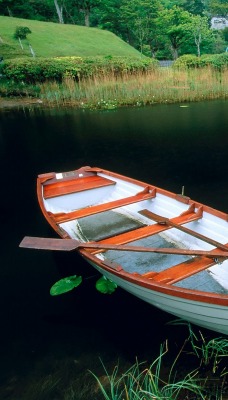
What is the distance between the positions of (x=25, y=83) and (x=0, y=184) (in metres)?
13.5

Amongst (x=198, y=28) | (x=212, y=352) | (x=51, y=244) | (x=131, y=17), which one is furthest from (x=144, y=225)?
(x=131, y=17)

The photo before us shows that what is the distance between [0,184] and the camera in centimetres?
865

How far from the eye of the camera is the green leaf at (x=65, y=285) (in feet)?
13.9

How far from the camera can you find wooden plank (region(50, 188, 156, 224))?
188 inches

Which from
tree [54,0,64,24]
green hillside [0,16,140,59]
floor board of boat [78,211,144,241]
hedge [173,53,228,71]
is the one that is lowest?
floor board of boat [78,211,144,241]

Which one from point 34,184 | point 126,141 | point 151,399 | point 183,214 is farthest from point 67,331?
point 126,141

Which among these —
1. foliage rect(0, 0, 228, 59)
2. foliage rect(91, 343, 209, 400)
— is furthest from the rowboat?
foliage rect(0, 0, 228, 59)

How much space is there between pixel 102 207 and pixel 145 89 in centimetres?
1398

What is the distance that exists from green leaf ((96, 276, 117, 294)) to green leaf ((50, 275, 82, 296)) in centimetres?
27

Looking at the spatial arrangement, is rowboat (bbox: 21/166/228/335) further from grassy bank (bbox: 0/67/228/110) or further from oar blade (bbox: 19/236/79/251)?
grassy bank (bbox: 0/67/228/110)

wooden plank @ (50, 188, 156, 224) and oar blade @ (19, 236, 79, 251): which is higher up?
wooden plank @ (50, 188, 156, 224)

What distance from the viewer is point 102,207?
506 centimetres

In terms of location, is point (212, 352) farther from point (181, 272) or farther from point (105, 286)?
point (105, 286)

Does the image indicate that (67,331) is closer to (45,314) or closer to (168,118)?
(45,314)
